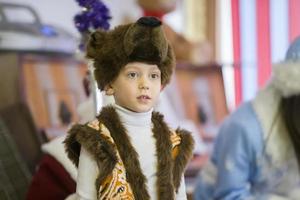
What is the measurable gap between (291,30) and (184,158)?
166cm

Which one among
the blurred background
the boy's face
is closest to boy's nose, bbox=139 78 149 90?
the boy's face

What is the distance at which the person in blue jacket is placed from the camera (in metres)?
1.26

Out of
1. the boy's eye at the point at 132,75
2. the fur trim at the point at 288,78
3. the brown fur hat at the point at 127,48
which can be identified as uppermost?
the brown fur hat at the point at 127,48

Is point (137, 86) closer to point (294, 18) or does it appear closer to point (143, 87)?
point (143, 87)

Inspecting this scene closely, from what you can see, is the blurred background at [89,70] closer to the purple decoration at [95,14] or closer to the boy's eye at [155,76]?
the purple decoration at [95,14]

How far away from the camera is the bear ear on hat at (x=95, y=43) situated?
893 mm

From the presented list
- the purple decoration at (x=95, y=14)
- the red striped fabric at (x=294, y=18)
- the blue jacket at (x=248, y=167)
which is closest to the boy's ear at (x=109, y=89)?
the purple decoration at (x=95, y=14)

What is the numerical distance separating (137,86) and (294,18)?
5.59 feet

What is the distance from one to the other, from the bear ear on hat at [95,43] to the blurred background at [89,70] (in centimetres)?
26

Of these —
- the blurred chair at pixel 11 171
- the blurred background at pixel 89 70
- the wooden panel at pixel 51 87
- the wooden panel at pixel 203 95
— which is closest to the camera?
the blurred chair at pixel 11 171

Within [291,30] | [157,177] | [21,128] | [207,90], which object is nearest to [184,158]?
[157,177]

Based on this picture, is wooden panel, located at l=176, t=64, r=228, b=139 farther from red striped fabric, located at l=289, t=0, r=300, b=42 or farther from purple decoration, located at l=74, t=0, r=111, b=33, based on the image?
purple decoration, located at l=74, t=0, r=111, b=33

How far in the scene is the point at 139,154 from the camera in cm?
88

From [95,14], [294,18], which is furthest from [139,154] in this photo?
[294,18]
